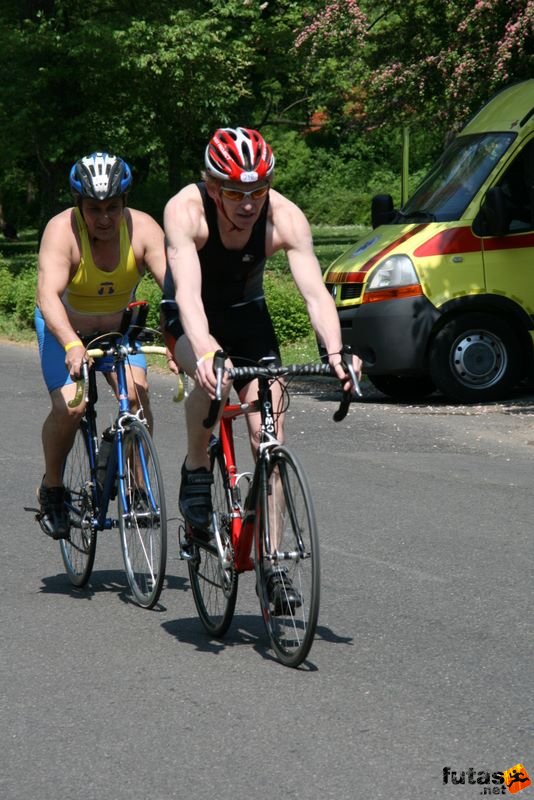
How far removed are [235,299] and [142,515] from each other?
3.70ft

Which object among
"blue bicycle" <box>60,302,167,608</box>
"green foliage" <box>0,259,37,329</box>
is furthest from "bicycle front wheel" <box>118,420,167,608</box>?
"green foliage" <box>0,259,37,329</box>

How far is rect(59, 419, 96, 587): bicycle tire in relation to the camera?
6.95 m

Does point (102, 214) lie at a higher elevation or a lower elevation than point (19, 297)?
higher

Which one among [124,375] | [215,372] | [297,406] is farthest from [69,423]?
[297,406]

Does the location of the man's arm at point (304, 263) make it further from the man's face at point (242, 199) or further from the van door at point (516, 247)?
the van door at point (516, 247)

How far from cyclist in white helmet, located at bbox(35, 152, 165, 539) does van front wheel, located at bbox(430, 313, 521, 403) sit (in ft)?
23.9

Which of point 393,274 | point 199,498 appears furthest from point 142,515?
point 393,274

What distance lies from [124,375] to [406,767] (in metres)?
2.71

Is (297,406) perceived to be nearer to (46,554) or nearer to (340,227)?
(46,554)

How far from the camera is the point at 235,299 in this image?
5.88 m

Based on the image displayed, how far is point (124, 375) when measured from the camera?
21.8ft

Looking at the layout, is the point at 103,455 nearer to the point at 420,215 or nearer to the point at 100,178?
the point at 100,178

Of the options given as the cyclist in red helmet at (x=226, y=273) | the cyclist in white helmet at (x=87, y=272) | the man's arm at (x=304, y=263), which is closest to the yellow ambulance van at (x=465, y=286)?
the cyclist in white helmet at (x=87, y=272)

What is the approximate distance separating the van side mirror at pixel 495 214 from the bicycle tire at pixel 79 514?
7.32 metres
